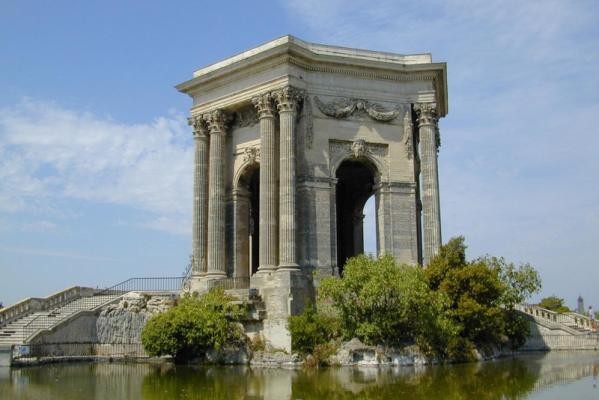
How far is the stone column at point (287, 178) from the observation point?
118ft

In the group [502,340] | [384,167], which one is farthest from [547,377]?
[384,167]

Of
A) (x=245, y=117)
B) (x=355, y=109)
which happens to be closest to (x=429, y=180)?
(x=355, y=109)

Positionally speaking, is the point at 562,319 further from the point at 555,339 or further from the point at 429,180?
the point at 429,180

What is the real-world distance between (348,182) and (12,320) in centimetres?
2260

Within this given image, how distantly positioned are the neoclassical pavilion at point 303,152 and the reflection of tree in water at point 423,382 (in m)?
8.39

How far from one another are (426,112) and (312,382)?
20039mm

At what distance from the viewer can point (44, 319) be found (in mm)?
37438

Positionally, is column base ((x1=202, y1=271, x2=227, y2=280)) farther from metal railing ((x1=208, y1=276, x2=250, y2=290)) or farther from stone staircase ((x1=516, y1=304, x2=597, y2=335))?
stone staircase ((x1=516, y1=304, x2=597, y2=335))

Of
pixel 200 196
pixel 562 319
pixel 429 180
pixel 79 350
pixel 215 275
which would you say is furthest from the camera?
pixel 562 319

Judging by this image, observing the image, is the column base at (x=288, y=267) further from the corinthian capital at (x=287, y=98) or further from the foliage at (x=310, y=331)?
the corinthian capital at (x=287, y=98)

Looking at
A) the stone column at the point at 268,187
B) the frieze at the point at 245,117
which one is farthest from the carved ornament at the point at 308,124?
the frieze at the point at 245,117

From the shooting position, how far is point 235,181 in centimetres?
4147

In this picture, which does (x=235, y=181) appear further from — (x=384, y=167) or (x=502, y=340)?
(x=502, y=340)

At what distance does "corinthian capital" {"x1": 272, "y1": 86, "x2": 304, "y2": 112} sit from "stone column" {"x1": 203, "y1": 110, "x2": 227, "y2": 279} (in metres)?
4.73
